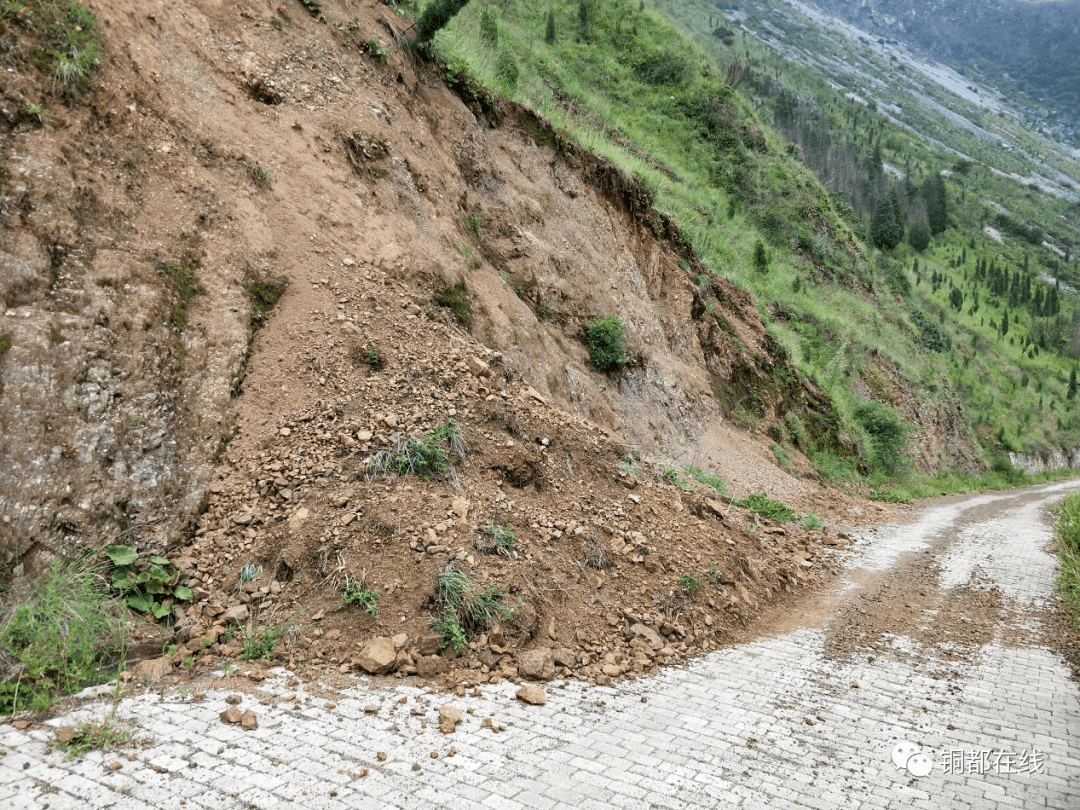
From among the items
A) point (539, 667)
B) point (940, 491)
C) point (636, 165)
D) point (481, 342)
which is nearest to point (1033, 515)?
point (940, 491)

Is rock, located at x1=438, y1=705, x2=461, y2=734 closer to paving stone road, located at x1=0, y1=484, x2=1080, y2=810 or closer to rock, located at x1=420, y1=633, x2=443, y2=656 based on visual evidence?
paving stone road, located at x1=0, y1=484, x2=1080, y2=810

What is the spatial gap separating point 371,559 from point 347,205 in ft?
15.8

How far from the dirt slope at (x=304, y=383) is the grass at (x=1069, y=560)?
2.53 m

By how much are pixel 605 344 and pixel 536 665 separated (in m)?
7.53

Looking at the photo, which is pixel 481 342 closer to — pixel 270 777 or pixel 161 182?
pixel 161 182

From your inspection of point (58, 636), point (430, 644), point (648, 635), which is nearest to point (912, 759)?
point (648, 635)

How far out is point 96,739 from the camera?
345 centimetres

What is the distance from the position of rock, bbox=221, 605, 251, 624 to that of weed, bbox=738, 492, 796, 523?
723 centimetres

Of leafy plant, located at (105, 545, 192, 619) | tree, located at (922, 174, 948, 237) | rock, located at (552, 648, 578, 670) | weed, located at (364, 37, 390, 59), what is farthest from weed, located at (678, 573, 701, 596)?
tree, located at (922, 174, 948, 237)

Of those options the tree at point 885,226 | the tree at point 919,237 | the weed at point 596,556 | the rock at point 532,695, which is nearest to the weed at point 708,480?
the weed at point 596,556

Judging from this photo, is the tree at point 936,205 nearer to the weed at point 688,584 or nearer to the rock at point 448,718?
the weed at point 688,584

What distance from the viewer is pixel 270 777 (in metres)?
3.31

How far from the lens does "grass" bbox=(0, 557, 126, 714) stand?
3799 mm

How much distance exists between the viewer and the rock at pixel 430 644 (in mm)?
4695
